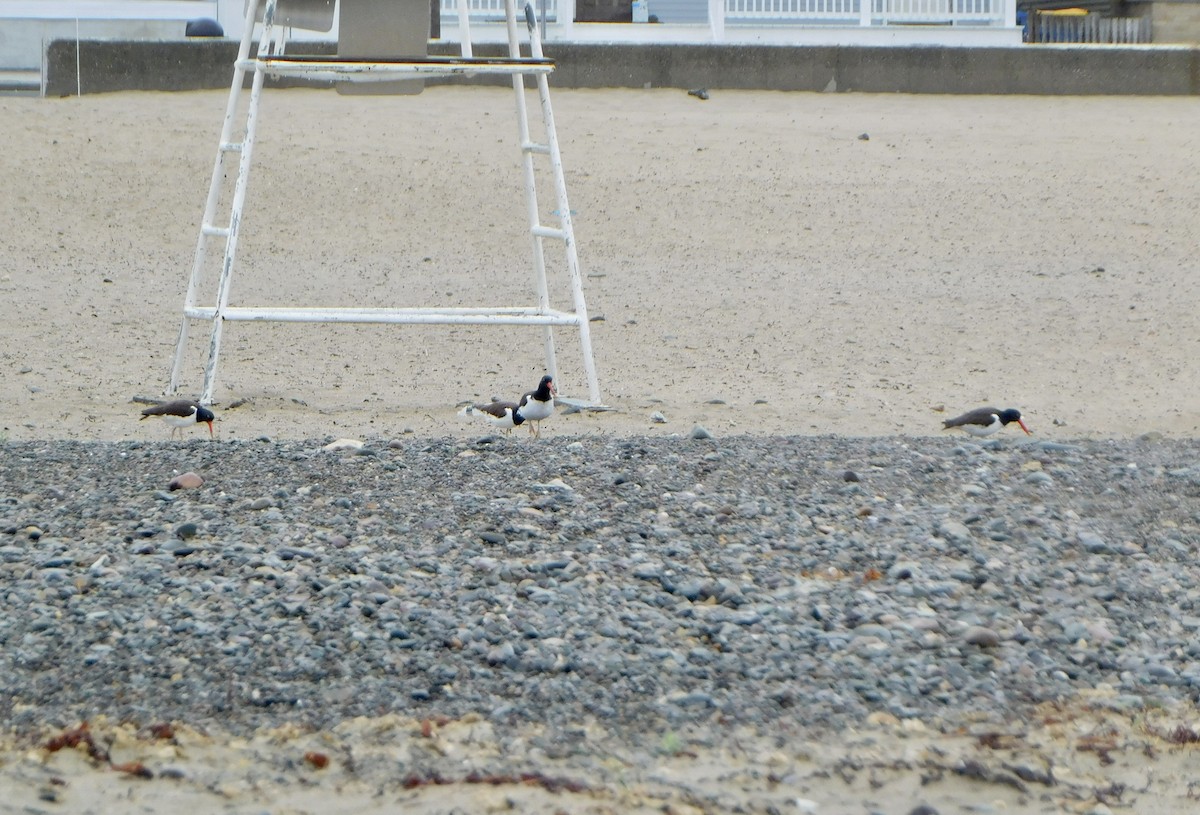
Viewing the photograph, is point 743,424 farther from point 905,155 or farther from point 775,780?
point 905,155

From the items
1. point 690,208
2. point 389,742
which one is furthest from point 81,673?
point 690,208

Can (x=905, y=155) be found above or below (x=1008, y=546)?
above

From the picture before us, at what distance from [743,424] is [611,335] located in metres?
2.82

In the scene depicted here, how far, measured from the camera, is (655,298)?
12023mm

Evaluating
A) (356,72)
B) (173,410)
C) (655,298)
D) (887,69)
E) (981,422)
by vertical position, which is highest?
(887,69)

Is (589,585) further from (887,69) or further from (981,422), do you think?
(887,69)

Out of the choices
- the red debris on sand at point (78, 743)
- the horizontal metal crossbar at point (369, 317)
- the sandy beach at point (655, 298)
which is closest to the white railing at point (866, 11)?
the sandy beach at point (655, 298)

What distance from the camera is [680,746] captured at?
11.7 ft

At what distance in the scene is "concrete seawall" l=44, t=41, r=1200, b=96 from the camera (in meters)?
18.0

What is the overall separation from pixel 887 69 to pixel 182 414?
503 inches

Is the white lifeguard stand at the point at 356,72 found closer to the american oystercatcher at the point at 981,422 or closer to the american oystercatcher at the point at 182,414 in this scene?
the american oystercatcher at the point at 182,414

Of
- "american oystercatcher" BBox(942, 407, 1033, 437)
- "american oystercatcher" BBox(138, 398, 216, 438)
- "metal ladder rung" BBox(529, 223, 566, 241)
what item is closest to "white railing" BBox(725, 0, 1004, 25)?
"metal ladder rung" BBox(529, 223, 566, 241)

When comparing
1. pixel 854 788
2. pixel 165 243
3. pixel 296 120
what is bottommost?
pixel 854 788

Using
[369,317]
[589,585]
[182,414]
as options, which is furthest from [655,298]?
[589,585]
